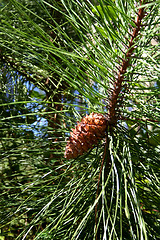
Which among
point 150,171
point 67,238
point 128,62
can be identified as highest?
point 128,62

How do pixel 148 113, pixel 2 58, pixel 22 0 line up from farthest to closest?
pixel 22 0 → pixel 2 58 → pixel 148 113

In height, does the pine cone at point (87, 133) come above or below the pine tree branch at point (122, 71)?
below

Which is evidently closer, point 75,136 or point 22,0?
point 75,136

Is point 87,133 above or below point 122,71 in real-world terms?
below

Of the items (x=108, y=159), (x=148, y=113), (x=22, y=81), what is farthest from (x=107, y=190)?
(x=22, y=81)

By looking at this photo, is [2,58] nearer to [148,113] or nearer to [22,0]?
[22,0]

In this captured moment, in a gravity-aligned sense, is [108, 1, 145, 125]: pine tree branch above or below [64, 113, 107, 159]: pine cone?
above

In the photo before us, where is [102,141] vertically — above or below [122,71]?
below

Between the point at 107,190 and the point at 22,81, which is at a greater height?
the point at 22,81
